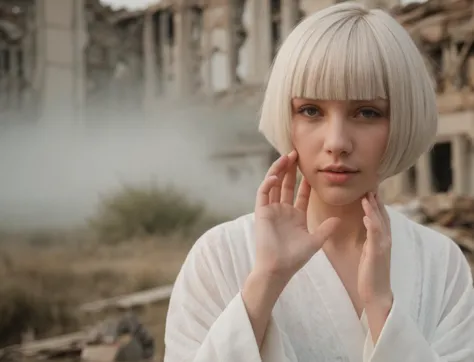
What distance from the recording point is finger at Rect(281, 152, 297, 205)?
1.04 meters

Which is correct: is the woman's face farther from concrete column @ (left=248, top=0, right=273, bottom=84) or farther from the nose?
concrete column @ (left=248, top=0, right=273, bottom=84)

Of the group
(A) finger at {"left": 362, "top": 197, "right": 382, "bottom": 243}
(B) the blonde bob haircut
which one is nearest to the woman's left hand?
(A) finger at {"left": 362, "top": 197, "right": 382, "bottom": 243}

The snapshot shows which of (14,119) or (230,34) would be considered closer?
(14,119)

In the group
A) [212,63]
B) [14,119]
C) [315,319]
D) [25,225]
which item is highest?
[212,63]

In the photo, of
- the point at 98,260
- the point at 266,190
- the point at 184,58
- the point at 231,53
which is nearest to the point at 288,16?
the point at 231,53

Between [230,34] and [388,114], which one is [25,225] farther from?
[388,114]

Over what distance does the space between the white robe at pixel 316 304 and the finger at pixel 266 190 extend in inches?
4.2

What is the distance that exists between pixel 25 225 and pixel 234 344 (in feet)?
7.08

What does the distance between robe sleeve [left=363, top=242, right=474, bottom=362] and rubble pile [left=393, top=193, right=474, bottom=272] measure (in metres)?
2.03

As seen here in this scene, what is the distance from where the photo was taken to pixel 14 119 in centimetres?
298

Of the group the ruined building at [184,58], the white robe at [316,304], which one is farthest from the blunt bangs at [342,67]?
the ruined building at [184,58]

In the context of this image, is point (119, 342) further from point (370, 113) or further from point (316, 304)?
point (370, 113)

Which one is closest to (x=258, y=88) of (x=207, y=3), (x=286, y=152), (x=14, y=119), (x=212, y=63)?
(x=212, y=63)

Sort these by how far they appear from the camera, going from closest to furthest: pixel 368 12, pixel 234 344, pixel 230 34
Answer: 1. pixel 234 344
2. pixel 368 12
3. pixel 230 34
